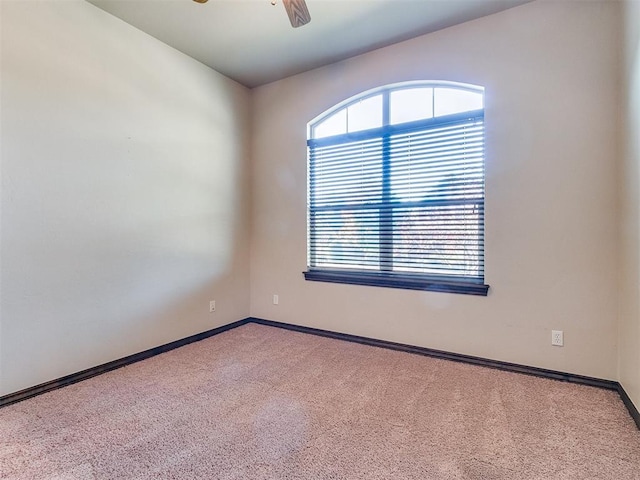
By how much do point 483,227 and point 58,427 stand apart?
3204 millimetres

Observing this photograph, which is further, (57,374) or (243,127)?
(243,127)

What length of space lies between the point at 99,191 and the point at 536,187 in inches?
135

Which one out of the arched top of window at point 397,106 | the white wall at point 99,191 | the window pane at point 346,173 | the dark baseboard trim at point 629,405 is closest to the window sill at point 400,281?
the window pane at point 346,173

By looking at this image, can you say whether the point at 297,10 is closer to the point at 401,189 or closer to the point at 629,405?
the point at 401,189

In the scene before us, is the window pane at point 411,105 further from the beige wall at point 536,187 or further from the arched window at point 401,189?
the beige wall at point 536,187

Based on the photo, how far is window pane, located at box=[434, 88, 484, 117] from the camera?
8.70ft

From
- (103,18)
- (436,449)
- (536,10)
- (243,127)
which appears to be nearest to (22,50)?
(103,18)

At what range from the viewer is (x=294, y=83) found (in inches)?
140

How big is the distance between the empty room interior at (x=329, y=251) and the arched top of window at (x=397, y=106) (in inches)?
1.7

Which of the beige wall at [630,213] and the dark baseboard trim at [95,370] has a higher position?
the beige wall at [630,213]

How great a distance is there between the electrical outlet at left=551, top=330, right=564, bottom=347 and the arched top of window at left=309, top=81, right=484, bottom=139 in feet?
6.22

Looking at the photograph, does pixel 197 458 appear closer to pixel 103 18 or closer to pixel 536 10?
pixel 103 18

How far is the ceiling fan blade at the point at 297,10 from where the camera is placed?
5.86 feet

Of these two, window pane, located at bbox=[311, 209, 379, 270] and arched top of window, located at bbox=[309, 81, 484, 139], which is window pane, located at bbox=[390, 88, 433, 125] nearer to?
arched top of window, located at bbox=[309, 81, 484, 139]
